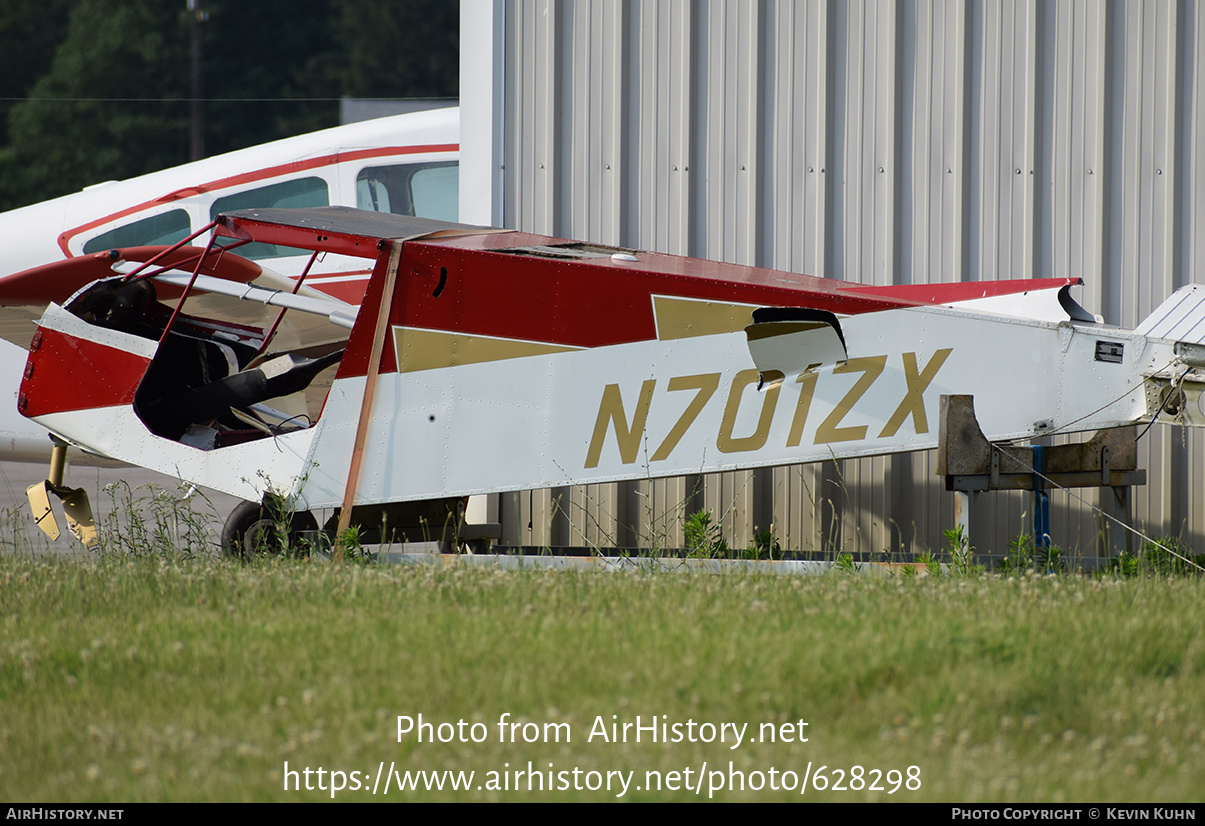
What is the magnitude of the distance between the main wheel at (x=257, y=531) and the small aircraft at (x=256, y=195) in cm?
305

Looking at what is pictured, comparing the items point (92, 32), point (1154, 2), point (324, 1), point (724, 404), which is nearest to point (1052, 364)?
point (724, 404)

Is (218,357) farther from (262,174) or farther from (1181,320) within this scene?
(1181,320)

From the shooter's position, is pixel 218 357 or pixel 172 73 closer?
pixel 218 357

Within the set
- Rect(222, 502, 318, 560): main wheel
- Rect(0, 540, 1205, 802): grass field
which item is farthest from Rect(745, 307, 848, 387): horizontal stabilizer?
Rect(222, 502, 318, 560): main wheel

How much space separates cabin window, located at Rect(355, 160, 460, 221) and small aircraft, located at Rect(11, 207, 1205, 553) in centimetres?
296

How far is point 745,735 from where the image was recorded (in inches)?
119

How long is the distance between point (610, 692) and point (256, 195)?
7051mm

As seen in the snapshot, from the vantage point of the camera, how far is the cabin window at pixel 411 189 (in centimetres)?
914

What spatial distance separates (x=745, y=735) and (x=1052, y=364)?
8.69ft

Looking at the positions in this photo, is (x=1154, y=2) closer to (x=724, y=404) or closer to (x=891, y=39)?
(x=891, y=39)

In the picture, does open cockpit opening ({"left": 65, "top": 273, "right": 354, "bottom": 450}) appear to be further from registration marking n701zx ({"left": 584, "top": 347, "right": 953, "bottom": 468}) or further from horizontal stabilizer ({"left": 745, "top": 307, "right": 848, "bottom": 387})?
horizontal stabilizer ({"left": 745, "top": 307, "right": 848, "bottom": 387})

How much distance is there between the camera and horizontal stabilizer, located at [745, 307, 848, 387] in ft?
16.5

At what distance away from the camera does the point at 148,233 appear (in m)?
9.41

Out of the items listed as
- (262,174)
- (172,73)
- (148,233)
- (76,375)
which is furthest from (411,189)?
(172,73)
